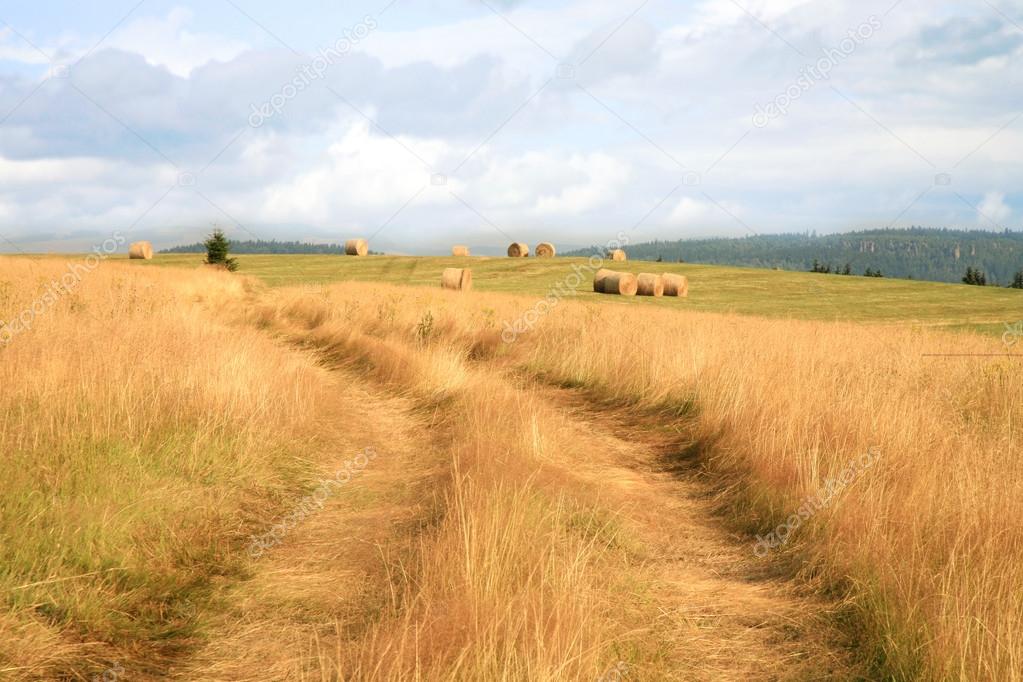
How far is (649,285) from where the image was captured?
4128cm

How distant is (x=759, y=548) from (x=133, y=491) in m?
4.45

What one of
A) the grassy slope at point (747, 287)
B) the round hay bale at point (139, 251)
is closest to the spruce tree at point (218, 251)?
the grassy slope at point (747, 287)

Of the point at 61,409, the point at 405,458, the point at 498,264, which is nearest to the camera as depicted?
the point at 61,409

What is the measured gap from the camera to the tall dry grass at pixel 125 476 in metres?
3.97

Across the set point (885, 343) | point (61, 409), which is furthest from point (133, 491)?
point (885, 343)

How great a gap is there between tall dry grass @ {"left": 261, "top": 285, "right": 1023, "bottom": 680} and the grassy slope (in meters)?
17.5

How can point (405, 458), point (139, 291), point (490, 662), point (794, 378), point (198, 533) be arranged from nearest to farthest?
1. point (490, 662)
2. point (198, 533)
3. point (405, 458)
4. point (794, 378)
5. point (139, 291)

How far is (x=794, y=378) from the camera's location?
8984mm

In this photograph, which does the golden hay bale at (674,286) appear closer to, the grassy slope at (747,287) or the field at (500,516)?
the grassy slope at (747,287)

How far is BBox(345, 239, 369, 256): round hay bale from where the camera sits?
2559 inches

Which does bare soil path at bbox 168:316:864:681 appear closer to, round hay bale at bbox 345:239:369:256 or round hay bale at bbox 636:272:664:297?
round hay bale at bbox 636:272:664:297

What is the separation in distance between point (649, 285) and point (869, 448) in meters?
35.3

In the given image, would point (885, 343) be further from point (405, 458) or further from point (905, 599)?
point (905, 599)

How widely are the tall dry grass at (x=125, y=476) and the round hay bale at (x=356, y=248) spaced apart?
56.4m
